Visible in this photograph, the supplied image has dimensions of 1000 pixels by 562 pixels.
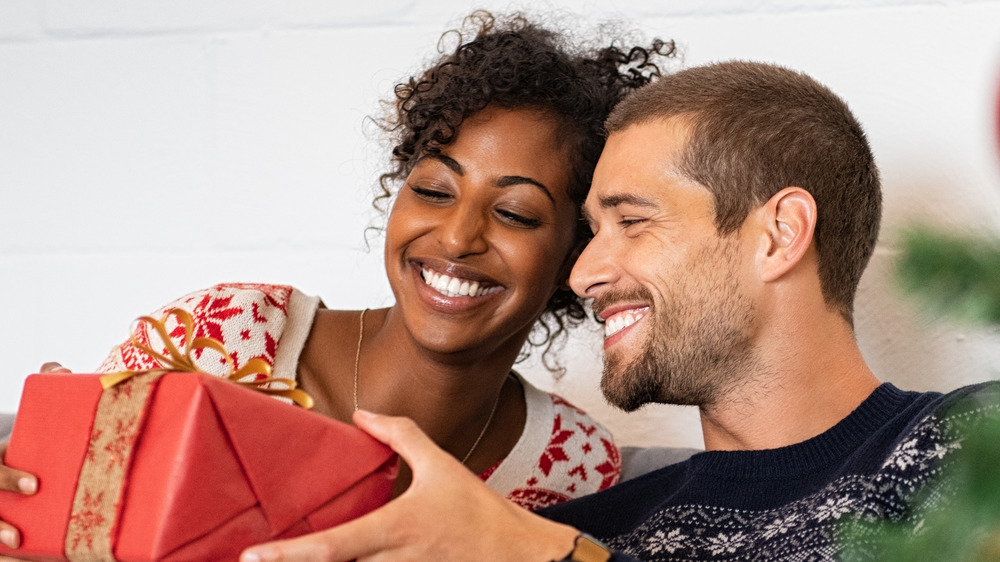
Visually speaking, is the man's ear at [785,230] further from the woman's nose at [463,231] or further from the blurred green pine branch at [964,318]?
the blurred green pine branch at [964,318]

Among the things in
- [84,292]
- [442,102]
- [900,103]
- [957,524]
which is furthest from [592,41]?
[957,524]

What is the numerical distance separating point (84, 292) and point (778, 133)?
139 cm

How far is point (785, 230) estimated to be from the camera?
1.12 m

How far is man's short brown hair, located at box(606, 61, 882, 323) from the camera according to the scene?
44.7 inches

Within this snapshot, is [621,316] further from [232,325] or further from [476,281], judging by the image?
[232,325]

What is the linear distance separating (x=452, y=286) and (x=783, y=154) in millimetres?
459

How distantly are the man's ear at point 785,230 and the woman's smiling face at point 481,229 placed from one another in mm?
340

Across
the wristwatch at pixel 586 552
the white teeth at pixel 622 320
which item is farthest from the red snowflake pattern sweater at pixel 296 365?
the wristwatch at pixel 586 552

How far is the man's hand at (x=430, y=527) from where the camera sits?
2.32 ft

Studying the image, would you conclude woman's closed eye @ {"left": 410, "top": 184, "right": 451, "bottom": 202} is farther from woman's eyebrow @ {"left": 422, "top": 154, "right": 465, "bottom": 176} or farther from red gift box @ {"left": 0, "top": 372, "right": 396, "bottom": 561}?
red gift box @ {"left": 0, "top": 372, "right": 396, "bottom": 561}

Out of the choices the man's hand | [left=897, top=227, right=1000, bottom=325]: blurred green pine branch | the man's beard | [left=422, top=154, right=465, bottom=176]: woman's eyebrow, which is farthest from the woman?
[left=897, top=227, right=1000, bottom=325]: blurred green pine branch

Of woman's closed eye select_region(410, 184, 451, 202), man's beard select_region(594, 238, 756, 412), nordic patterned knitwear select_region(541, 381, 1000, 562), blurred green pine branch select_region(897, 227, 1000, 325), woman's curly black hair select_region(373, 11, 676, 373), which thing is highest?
woman's curly black hair select_region(373, 11, 676, 373)

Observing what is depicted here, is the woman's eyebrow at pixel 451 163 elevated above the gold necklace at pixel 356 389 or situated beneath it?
elevated above

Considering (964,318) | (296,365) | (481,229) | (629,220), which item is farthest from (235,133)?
(964,318)
